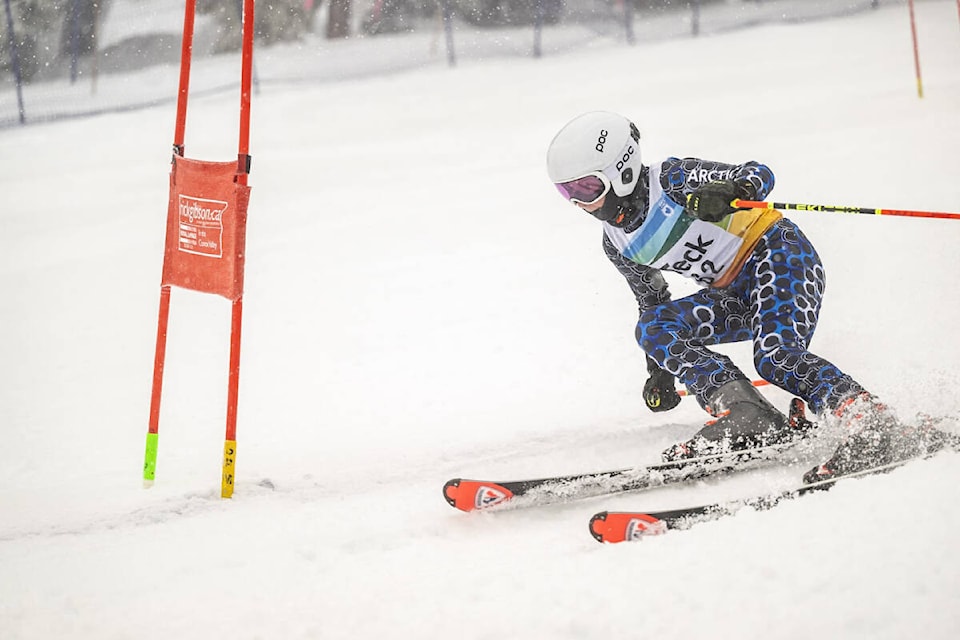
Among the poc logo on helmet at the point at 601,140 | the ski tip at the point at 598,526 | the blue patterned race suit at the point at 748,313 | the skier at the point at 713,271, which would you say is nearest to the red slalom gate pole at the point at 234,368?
the skier at the point at 713,271

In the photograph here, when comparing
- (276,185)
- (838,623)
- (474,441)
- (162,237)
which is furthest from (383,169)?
(838,623)

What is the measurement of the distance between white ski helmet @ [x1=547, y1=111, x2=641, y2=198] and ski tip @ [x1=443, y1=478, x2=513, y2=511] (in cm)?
113

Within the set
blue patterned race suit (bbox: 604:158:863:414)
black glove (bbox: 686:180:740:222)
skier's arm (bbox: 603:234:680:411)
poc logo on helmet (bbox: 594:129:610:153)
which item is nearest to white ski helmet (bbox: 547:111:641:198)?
poc logo on helmet (bbox: 594:129:610:153)

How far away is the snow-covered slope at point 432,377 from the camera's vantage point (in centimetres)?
260

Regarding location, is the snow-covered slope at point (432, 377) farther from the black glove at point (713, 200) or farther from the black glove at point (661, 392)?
the black glove at point (713, 200)

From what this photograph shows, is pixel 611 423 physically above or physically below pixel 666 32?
below

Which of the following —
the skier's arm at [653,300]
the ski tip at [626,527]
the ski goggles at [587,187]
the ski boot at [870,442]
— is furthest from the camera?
the skier's arm at [653,300]

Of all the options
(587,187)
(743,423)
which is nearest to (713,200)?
(587,187)

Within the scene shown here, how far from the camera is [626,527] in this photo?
2.88 metres

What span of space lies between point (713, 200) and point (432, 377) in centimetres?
239

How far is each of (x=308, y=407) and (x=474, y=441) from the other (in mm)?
1064

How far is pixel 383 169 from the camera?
34.0ft

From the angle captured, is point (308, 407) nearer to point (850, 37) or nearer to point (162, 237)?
point (162, 237)

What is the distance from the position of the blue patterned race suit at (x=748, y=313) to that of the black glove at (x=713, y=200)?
0.24 ft
